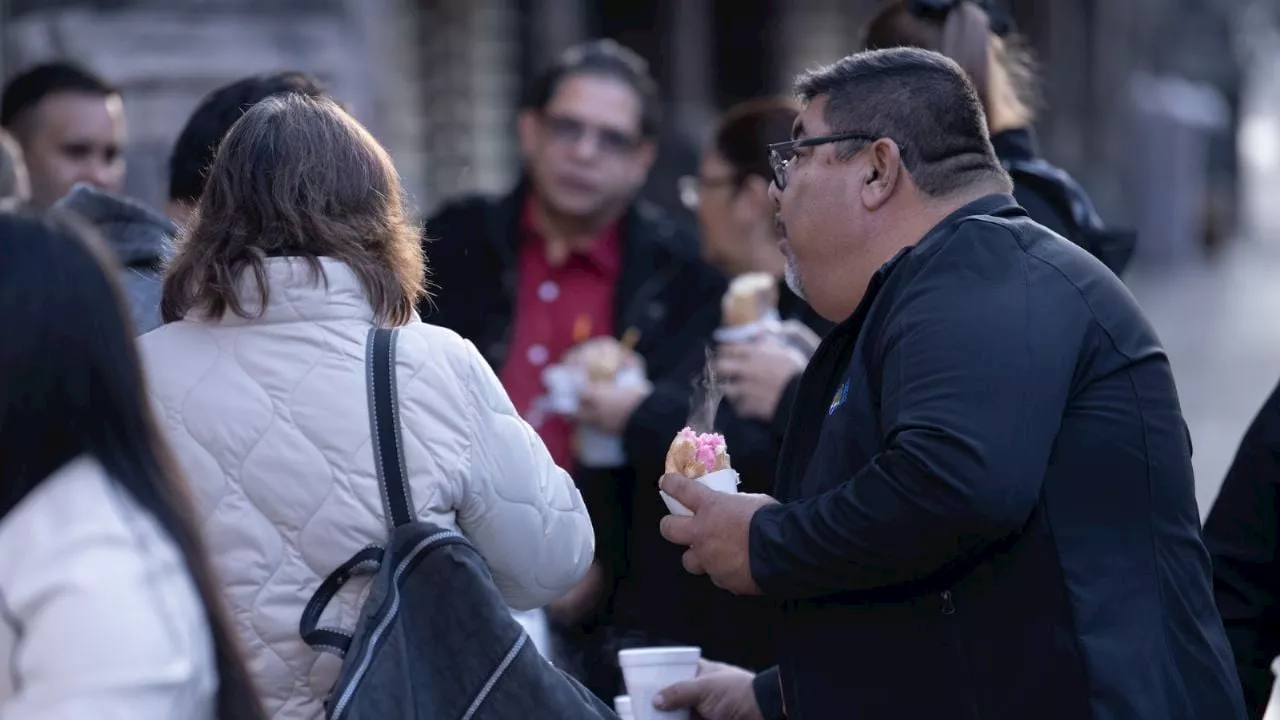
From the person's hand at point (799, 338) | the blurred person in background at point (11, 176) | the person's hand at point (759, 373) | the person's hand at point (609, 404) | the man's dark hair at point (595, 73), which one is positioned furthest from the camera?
the man's dark hair at point (595, 73)

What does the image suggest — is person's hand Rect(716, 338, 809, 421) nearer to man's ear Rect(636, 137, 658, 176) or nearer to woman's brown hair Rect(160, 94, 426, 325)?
man's ear Rect(636, 137, 658, 176)

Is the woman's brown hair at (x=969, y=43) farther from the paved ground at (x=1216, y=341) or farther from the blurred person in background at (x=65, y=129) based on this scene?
the paved ground at (x=1216, y=341)

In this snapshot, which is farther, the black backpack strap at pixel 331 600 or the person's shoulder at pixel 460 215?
the person's shoulder at pixel 460 215

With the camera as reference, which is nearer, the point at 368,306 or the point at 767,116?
the point at 368,306

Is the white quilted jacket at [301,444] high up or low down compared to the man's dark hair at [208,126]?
down

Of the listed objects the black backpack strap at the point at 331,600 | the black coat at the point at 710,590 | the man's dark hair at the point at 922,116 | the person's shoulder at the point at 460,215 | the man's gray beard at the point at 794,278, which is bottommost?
the black coat at the point at 710,590

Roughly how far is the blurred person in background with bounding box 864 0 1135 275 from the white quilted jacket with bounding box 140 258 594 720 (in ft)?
4.83

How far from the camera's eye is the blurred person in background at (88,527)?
208 cm

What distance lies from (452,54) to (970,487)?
10425mm

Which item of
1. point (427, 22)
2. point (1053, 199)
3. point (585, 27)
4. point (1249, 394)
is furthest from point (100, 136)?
point (1249, 394)

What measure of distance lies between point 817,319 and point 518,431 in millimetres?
2050

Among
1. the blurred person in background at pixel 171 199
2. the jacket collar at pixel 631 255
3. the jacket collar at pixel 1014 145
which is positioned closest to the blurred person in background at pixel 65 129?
the jacket collar at pixel 631 255

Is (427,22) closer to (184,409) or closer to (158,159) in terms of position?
(158,159)

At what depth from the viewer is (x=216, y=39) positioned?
761 centimetres
